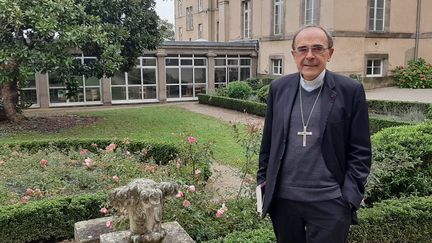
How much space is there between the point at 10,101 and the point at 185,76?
11.9 metres

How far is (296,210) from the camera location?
8.44 feet

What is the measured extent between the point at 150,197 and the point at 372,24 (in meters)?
21.1

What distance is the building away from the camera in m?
20.5

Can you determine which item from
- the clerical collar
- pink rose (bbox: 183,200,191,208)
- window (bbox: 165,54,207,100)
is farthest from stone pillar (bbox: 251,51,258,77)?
the clerical collar

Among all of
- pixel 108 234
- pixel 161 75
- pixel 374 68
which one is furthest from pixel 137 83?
pixel 108 234

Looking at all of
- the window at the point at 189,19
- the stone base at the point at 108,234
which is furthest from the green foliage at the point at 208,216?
the window at the point at 189,19

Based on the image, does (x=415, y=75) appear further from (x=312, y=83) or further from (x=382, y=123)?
(x=312, y=83)

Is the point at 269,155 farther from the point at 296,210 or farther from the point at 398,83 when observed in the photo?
the point at 398,83

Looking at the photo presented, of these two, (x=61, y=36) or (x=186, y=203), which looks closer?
(x=186, y=203)

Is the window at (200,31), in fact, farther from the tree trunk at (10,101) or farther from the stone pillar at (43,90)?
the tree trunk at (10,101)

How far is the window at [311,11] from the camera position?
69.2ft

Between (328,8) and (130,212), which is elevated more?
(328,8)

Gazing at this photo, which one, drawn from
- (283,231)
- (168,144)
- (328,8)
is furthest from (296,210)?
(328,8)

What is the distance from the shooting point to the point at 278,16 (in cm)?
2411
